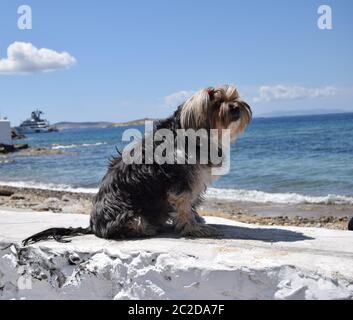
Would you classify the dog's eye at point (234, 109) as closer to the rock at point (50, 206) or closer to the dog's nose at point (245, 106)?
the dog's nose at point (245, 106)

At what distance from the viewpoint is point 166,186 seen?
4.98 metres

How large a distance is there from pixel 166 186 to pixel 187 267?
1168mm

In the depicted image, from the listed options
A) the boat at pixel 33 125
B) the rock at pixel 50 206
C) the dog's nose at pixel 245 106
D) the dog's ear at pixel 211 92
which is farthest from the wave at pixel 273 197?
the boat at pixel 33 125

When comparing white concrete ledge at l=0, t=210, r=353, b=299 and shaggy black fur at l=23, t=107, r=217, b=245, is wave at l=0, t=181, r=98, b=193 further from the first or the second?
white concrete ledge at l=0, t=210, r=353, b=299

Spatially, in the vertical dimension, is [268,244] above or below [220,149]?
below

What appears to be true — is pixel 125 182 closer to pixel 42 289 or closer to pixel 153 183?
pixel 153 183

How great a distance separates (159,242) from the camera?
15.1 ft

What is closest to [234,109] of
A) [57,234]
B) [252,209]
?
[57,234]

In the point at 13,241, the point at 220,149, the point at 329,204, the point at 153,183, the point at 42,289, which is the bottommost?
the point at 329,204

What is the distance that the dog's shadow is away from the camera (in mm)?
4750

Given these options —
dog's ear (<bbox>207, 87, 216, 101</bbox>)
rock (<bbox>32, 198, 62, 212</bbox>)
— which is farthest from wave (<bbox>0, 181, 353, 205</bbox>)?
dog's ear (<bbox>207, 87, 216, 101</bbox>)

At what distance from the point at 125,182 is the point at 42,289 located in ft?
4.06

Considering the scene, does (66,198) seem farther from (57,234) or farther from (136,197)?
(136,197)
